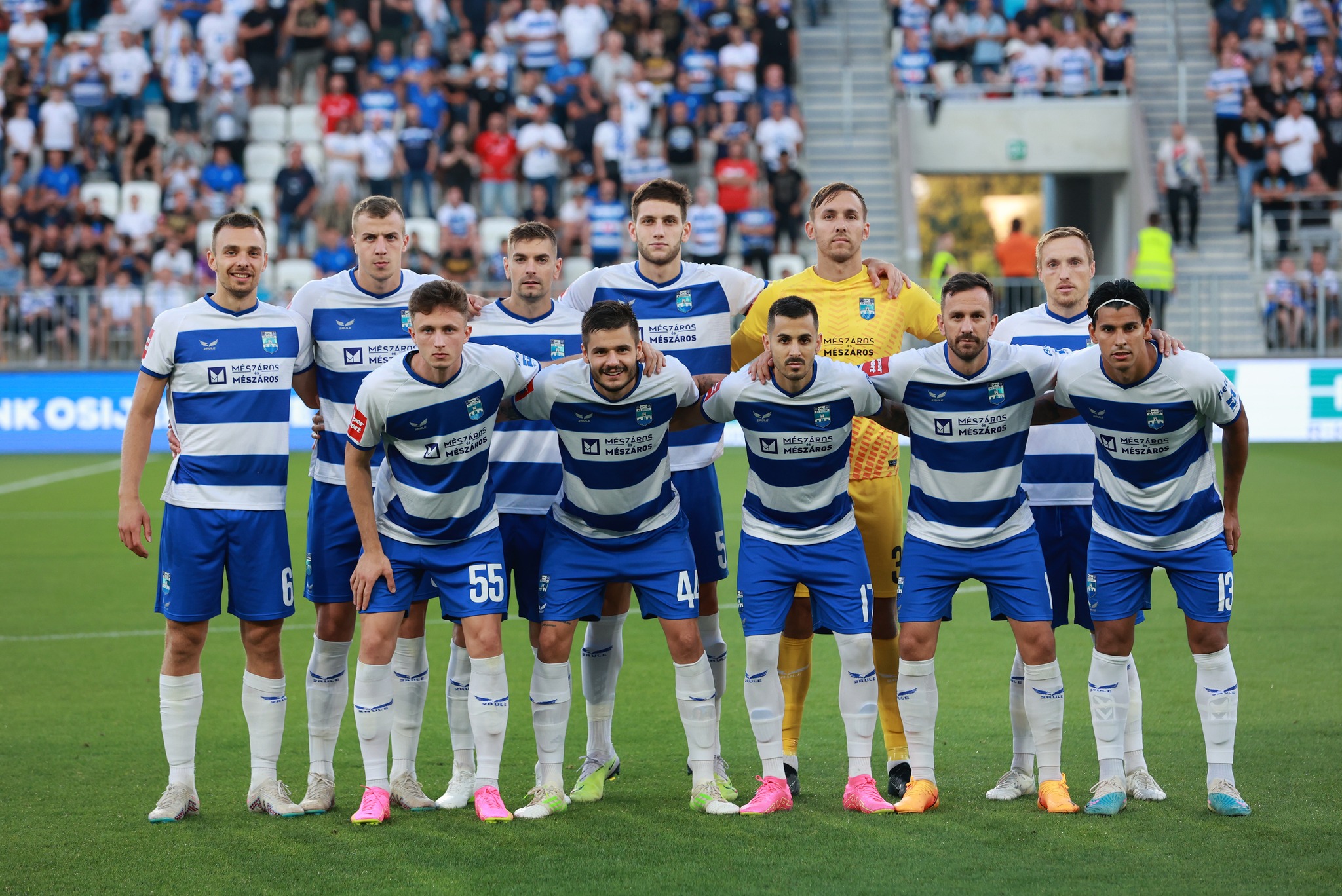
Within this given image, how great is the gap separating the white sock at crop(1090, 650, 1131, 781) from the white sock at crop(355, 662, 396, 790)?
8.86 feet

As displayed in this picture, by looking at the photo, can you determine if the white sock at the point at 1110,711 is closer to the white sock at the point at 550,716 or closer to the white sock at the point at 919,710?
the white sock at the point at 919,710

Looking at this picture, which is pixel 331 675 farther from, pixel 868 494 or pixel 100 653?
pixel 100 653

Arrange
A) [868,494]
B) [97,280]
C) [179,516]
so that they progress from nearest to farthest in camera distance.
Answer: [179,516], [868,494], [97,280]

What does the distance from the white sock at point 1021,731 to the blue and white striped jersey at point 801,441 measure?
3.29 feet

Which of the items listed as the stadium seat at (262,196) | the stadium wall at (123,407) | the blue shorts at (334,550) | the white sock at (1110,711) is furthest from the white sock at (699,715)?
the stadium seat at (262,196)

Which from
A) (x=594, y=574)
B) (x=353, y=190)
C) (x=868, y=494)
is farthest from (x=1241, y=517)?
(x=353, y=190)

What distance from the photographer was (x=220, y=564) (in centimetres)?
562

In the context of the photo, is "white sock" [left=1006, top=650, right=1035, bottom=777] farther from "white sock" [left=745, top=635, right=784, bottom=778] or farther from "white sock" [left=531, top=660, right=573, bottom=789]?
"white sock" [left=531, top=660, right=573, bottom=789]

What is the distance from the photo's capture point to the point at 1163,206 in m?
23.4

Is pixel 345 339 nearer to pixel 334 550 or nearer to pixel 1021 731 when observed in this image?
pixel 334 550

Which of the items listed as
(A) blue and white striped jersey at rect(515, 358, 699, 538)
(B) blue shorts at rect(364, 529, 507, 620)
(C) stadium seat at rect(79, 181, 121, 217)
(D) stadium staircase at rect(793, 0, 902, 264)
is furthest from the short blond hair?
(C) stadium seat at rect(79, 181, 121, 217)

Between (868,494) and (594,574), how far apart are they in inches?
48.3

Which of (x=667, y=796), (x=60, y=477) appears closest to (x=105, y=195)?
(x=60, y=477)

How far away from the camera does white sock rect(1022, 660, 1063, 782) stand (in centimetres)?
554
